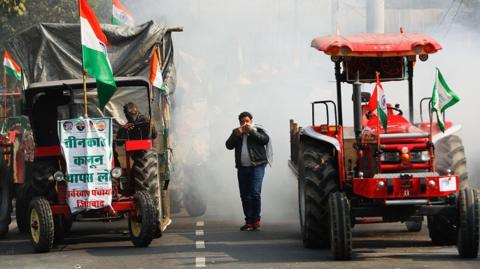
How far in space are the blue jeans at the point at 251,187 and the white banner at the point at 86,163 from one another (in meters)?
3.52

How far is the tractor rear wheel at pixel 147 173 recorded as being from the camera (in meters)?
16.7

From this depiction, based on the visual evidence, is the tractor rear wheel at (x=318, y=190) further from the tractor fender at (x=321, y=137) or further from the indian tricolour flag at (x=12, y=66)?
the indian tricolour flag at (x=12, y=66)

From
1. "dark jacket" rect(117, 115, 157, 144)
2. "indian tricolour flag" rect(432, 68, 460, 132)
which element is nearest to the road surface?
"dark jacket" rect(117, 115, 157, 144)

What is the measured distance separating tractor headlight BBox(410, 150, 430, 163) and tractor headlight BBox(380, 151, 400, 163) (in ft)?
0.58

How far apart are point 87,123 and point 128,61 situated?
5.43 meters

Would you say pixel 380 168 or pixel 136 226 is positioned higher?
pixel 380 168

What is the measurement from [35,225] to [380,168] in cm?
452

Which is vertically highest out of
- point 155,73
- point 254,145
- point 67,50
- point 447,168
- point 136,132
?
point 67,50

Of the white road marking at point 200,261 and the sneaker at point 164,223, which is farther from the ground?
the sneaker at point 164,223

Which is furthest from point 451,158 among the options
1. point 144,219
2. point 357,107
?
point 144,219

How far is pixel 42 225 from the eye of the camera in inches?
613

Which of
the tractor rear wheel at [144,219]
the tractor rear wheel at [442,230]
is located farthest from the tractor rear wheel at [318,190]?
the tractor rear wheel at [144,219]

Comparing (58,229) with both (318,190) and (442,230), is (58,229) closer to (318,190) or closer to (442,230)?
(318,190)

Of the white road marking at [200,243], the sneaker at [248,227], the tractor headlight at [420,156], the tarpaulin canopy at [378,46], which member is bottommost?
the white road marking at [200,243]
